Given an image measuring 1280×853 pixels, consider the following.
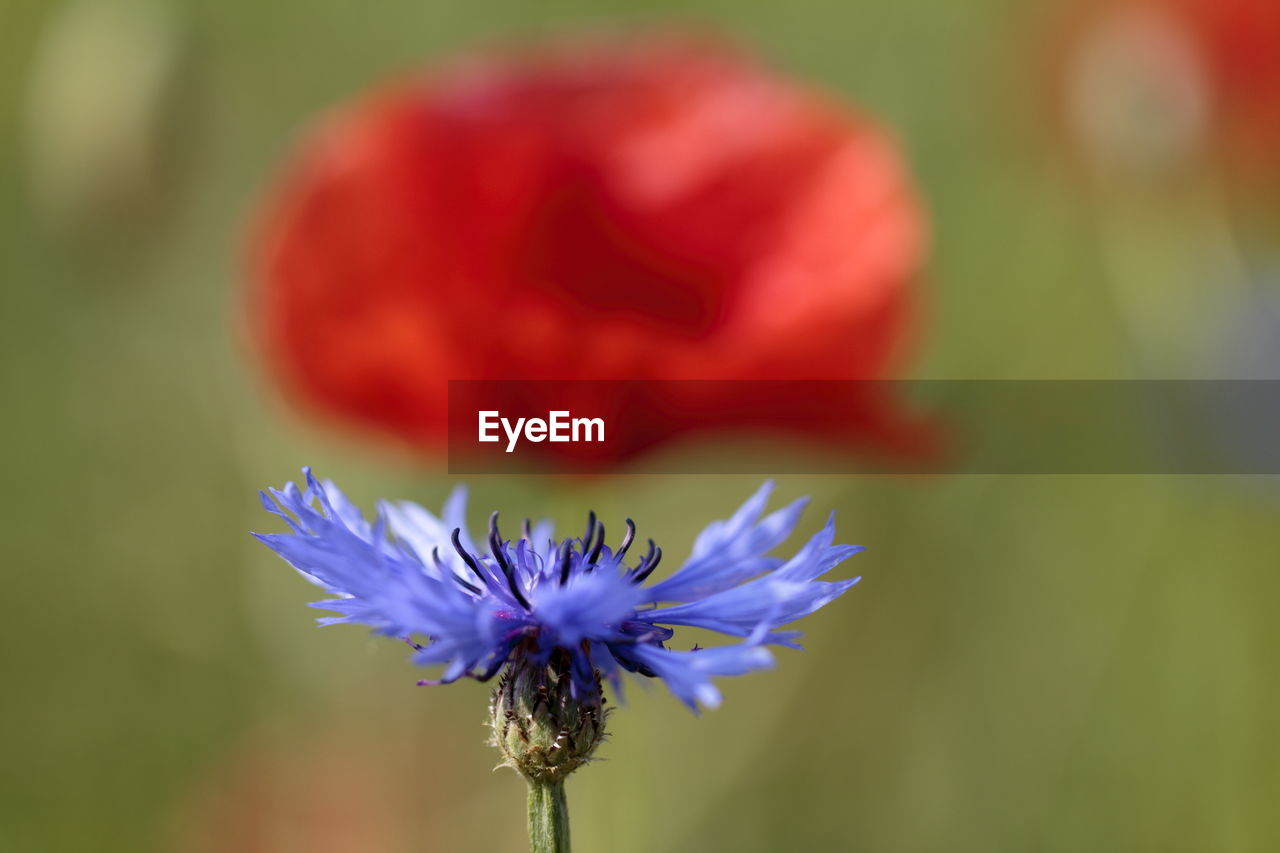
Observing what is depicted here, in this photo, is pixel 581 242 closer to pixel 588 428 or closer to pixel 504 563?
pixel 588 428

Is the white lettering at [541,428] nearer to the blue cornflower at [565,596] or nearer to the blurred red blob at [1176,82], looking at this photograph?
the blue cornflower at [565,596]

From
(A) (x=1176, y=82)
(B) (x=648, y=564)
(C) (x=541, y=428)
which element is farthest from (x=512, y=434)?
(A) (x=1176, y=82)

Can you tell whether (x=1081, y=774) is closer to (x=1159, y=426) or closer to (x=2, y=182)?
(x=1159, y=426)

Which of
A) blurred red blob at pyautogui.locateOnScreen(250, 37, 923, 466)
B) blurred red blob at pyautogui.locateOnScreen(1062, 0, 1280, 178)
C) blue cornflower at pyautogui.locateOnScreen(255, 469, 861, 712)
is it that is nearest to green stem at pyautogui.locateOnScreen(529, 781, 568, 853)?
blue cornflower at pyautogui.locateOnScreen(255, 469, 861, 712)

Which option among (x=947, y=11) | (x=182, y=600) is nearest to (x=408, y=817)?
(x=182, y=600)

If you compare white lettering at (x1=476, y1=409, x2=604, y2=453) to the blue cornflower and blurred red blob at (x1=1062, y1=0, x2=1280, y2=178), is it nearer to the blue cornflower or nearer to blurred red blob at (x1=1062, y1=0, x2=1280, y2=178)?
the blue cornflower

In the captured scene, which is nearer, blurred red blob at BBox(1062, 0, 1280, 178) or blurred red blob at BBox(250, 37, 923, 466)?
blurred red blob at BBox(250, 37, 923, 466)

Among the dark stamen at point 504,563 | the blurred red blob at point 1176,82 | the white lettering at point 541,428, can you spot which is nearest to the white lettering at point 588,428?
the white lettering at point 541,428
